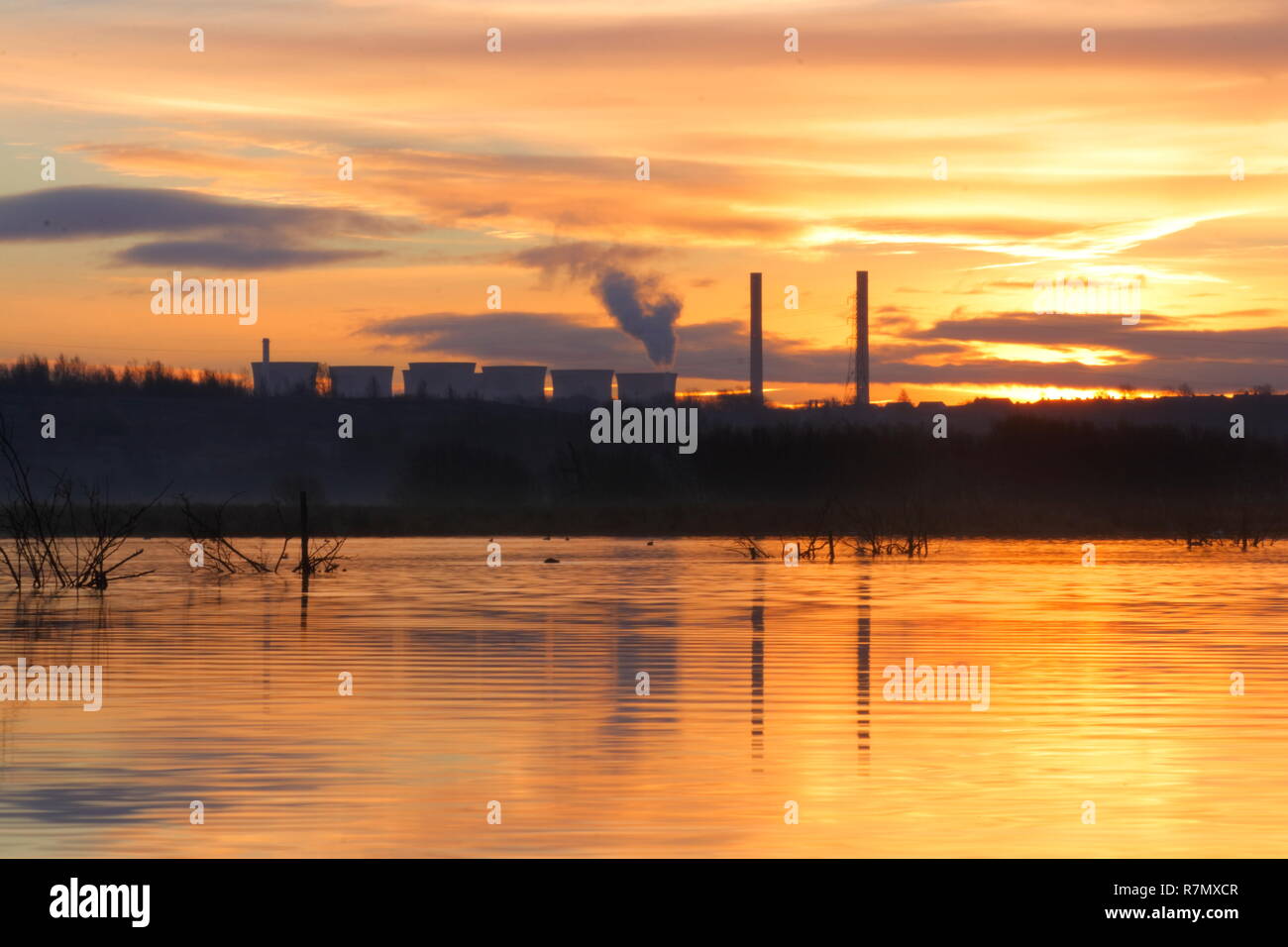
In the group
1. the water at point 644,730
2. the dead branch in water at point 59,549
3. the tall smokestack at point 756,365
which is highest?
the tall smokestack at point 756,365

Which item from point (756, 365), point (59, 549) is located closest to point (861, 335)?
point (756, 365)

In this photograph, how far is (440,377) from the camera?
153 m

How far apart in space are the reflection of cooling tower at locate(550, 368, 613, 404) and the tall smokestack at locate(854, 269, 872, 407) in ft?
101

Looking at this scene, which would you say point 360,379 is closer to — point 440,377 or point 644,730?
point 440,377

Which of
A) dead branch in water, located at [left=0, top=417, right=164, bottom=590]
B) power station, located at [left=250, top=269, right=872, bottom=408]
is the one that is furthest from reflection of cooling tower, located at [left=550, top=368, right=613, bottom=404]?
dead branch in water, located at [left=0, top=417, right=164, bottom=590]

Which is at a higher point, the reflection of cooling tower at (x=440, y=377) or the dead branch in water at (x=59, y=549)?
the reflection of cooling tower at (x=440, y=377)

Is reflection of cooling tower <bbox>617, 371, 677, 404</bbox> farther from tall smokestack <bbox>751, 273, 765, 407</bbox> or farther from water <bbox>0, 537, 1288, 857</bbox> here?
water <bbox>0, 537, 1288, 857</bbox>

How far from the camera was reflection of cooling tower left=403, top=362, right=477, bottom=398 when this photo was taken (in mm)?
152750

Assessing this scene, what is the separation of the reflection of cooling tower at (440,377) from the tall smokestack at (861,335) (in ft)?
122

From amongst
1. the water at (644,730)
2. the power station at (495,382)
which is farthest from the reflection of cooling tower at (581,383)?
the water at (644,730)

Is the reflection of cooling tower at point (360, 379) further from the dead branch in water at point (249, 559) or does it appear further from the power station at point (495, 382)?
the dead branch in water at point (249, 559)

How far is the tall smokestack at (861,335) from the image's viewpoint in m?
122

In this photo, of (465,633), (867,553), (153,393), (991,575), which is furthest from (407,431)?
(465,633)
